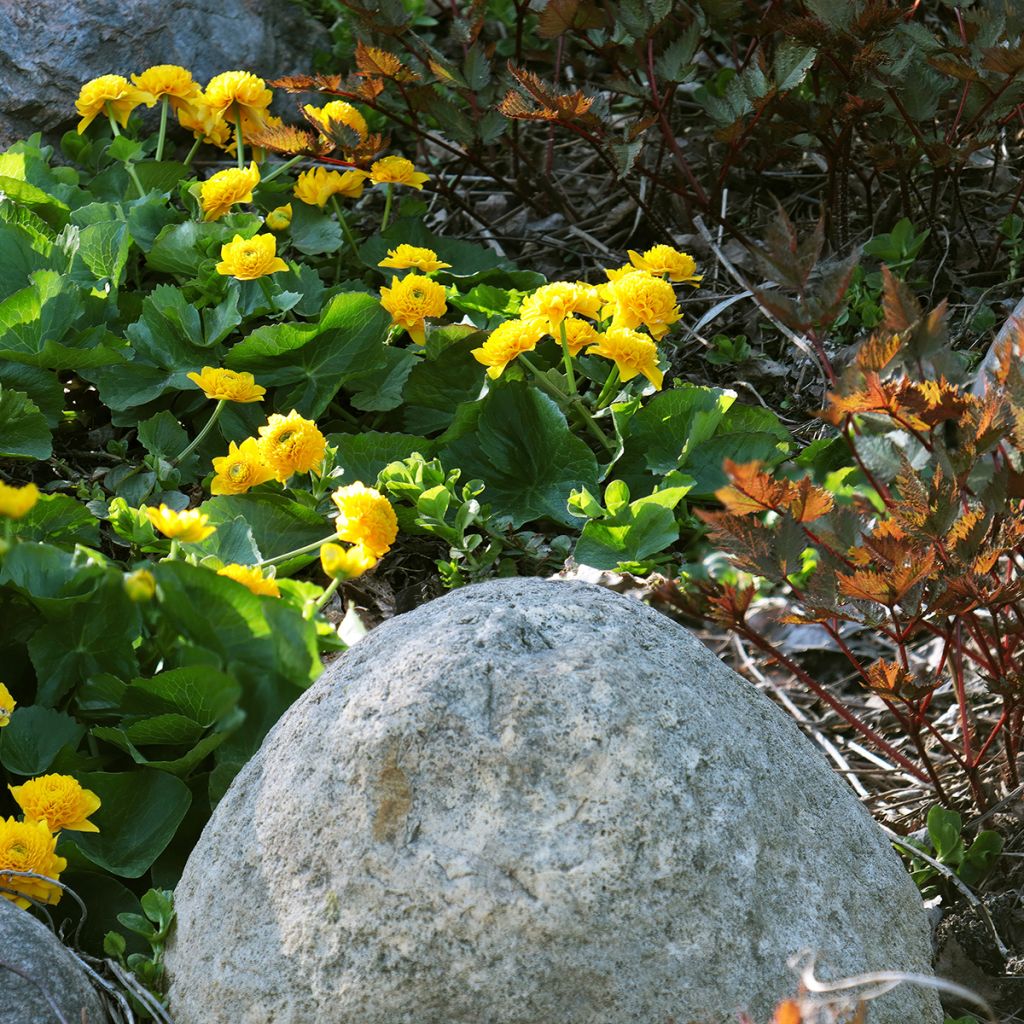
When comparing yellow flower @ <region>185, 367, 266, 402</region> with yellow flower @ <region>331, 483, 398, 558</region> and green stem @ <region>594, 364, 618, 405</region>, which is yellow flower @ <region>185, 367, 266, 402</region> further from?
green stem @ <region>594, 364, 618, 405</region>

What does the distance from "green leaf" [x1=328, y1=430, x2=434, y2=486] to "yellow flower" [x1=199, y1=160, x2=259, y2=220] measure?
0.78m

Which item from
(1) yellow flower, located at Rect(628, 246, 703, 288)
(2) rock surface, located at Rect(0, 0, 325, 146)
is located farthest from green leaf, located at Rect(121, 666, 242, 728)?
(2) rock surface, located at Rect(0, 0, 325, 146)

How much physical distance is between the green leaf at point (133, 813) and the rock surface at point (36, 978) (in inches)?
11.9

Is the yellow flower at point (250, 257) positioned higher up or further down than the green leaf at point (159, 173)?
higher up

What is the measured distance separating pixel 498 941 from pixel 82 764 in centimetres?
87

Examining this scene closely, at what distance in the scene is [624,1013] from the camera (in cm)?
141

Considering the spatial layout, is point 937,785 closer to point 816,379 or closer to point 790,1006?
point 790,1006

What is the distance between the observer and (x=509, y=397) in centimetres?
277

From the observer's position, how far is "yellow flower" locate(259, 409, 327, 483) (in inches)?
93.5

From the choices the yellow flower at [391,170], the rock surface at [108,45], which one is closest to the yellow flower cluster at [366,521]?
the yellow flower at [391,170]

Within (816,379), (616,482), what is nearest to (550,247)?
(816,379)

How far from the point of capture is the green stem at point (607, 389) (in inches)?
109

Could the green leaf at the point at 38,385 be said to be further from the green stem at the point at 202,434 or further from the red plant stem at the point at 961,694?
the red plant stem at the point at 961,694

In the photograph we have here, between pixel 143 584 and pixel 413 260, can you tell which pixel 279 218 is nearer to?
pixel 413 260
